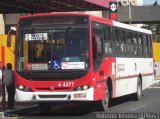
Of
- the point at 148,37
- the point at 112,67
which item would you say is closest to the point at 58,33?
the point at 112,67

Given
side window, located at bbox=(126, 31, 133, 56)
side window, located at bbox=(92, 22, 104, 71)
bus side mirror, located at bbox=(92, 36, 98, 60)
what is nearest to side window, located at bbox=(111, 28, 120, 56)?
side window, located at bbox=(92, 22, 104, 71)

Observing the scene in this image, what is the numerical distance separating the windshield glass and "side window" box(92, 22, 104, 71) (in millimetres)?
337

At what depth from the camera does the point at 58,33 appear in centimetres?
1628

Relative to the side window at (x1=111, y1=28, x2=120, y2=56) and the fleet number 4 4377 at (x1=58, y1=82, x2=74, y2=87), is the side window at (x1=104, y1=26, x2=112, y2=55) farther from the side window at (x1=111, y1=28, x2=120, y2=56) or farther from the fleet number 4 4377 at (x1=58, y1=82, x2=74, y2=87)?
the fleet number 4 4377 at (x1=58, y1=82, x2=74, y2=87)

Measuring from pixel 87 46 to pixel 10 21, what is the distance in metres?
44.8

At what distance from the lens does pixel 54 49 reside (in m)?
16.1

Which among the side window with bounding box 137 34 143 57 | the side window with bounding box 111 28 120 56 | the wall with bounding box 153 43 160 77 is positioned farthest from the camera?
the wall with bounding box 153 43 160 77

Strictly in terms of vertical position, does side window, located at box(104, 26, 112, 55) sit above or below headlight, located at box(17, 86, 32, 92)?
above

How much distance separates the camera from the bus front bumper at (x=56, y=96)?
15.8 metres

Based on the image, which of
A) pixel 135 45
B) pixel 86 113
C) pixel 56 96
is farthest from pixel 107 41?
pixel 135 45

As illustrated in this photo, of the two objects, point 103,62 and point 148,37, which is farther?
point 148,37

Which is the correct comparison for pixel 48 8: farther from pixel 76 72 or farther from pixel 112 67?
pixel 76 72

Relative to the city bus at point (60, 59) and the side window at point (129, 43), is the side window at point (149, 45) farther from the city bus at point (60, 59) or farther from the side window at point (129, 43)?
the city bus at point (60, 59)

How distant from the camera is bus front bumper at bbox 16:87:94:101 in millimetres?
15781
